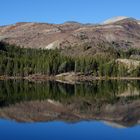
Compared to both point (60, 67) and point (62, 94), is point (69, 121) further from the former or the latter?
point (60, 67)

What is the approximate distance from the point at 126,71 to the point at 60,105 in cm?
12367

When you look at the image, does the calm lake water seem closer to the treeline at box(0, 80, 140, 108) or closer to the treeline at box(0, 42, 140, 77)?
the treeline at box(0, 80, 140, 108)

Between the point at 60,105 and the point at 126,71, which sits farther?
the point at 126,71

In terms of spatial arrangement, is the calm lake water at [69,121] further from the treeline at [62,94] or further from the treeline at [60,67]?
the treeline at [60,67]

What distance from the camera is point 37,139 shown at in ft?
115

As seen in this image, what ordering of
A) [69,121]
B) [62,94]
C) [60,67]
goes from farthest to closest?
[60,67] < [62,94] < [69,121]

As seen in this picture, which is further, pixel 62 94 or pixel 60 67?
pixel 60 67

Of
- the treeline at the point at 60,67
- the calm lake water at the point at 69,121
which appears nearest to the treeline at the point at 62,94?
the calm lake water at the point at 69,121

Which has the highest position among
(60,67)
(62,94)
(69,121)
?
(60,67)

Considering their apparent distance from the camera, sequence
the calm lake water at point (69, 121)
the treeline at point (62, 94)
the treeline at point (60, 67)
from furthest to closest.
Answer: the treeline at point (60, 67) < the treeline at point (62, 94) < the calm lake water at point (69, 121)

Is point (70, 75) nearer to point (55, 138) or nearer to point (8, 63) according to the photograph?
point (8, 63)

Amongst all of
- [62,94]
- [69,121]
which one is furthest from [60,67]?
[69,121]

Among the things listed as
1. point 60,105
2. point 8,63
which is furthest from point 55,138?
point 8,63

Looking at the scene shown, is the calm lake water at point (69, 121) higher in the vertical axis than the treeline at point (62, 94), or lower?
higher
